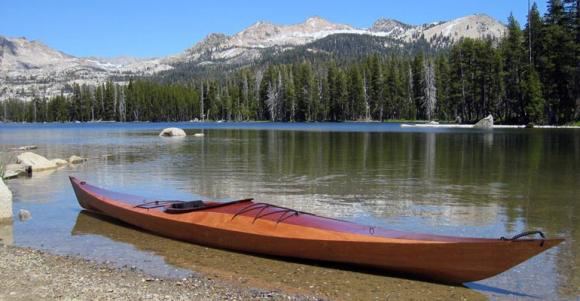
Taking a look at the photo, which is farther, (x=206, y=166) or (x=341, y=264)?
(x=206, y=166)

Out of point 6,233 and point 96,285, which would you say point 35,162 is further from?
point 96,285

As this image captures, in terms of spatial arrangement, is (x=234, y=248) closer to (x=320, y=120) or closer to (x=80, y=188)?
(x=80, y=188)

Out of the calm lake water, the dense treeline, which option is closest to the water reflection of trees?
the calm lake water

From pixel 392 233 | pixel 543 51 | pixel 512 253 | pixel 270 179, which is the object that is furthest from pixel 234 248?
pixel 543 51

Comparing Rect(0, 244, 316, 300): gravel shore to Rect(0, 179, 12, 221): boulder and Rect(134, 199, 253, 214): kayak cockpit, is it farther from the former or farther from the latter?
Rect(0, 179, 12, 221): boulder

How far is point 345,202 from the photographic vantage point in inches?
791

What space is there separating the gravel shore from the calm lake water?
60 centimetres

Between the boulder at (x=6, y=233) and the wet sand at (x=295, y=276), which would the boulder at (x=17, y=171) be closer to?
the boulder at (x=6, y=233)

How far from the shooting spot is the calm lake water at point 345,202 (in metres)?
10.9

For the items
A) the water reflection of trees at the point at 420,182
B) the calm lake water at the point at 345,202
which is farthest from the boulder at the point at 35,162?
the water reflection of trees at the point at 420,182

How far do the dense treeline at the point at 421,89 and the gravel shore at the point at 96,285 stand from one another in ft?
267

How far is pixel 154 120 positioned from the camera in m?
193

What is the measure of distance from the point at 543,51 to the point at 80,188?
84.8m

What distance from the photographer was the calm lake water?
428 inches
